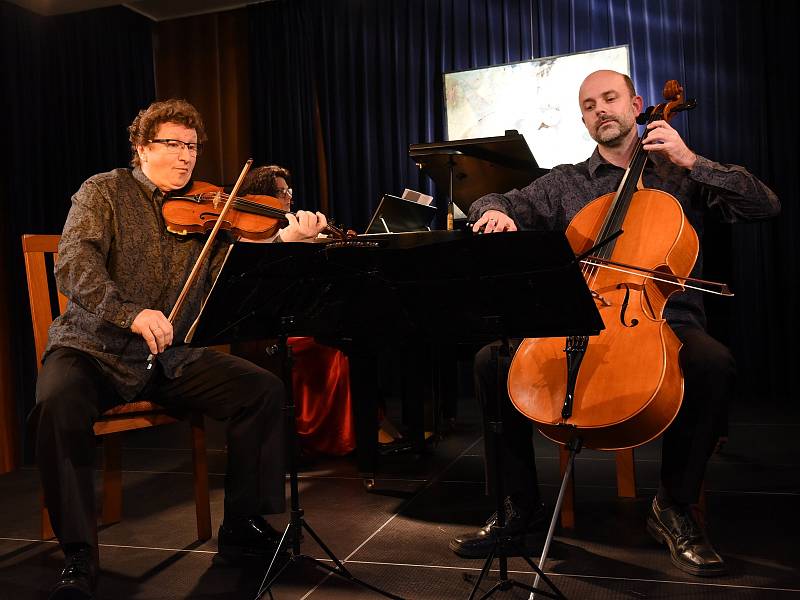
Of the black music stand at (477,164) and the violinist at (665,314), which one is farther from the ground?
the black music stand at (477,164)

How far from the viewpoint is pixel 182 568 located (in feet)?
6.64

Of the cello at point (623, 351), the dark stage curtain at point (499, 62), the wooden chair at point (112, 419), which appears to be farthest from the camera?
the dark stage curtain at point (499, 62)

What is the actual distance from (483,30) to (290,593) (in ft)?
12.9

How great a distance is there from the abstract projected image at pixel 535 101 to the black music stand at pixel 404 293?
309 cm

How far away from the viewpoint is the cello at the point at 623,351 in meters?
1.69

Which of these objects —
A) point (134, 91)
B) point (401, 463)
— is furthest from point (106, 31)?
point (401, 463)

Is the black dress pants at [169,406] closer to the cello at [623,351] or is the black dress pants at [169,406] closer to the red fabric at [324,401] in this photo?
the cello at [623,351]

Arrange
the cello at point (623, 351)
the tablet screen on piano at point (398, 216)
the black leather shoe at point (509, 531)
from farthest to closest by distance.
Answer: the tablet screen on piano at point (398, 216) → the black leather shoe at point (509, 531) → the cello at point (623, 351)

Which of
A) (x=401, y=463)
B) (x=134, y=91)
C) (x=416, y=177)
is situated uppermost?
(x=134, y=91)

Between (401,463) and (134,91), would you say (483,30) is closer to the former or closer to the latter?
(134,91)

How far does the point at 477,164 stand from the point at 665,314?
118cm

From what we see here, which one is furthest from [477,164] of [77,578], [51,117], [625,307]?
[51,117]

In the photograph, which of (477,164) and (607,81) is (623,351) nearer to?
(607,81)

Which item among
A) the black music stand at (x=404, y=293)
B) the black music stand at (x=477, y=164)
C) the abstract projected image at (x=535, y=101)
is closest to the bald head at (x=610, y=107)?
the black music stand at (x=477, y=164)
